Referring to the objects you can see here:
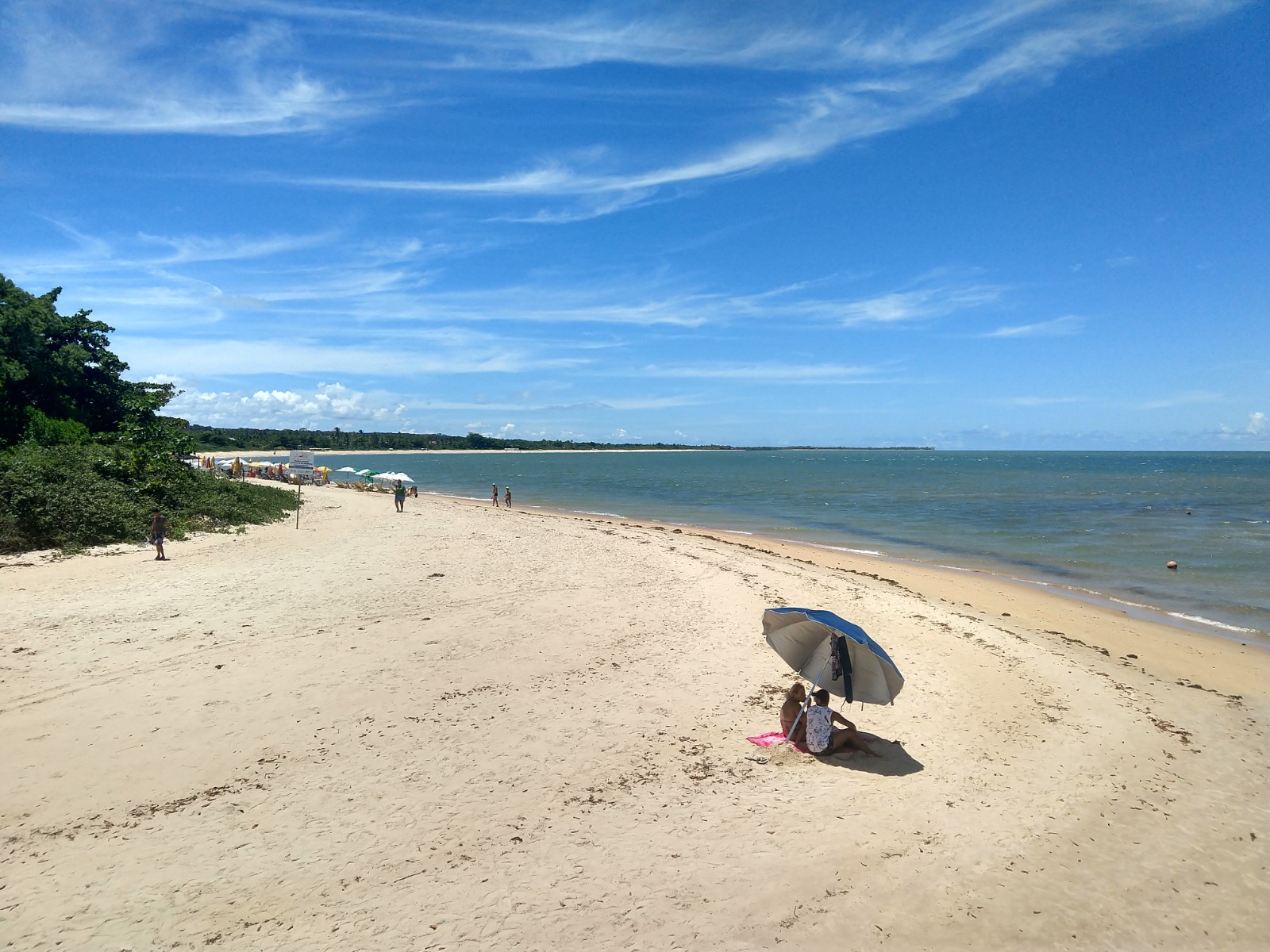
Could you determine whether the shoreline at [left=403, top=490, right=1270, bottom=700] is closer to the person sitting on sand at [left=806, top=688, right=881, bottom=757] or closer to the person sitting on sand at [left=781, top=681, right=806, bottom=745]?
the person sitting on sand at [left=806, top=688, right=881, bottom=757]

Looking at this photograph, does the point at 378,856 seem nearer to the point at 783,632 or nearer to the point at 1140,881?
the point at 783,632

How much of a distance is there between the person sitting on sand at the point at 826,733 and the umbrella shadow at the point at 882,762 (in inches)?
2.8

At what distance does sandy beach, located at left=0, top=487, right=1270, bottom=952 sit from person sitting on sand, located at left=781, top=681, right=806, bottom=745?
219 mm

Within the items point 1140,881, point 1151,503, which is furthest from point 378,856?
point 1151,503

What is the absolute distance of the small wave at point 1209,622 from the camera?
1670cm

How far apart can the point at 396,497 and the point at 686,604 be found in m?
25.5

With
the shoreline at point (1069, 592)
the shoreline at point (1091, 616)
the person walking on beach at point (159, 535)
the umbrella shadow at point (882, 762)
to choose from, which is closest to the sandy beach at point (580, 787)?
the umbrella shadow at point (882, 762)

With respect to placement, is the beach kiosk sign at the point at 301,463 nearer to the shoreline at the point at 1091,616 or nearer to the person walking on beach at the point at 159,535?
the person walking on beach at the point at 159,535

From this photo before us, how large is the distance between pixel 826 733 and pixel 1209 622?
1497 centimetres

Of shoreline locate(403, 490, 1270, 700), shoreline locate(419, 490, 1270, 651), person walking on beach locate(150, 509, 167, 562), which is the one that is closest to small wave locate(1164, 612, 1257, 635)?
shoreline locate(419, 490, 1270, 651)

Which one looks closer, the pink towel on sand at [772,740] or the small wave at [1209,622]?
the pink towel on sand at [772,740]

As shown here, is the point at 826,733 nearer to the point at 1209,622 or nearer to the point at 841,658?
the point at 841,658

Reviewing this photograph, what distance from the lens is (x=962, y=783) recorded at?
311 inches

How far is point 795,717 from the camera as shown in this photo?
8531 mm
